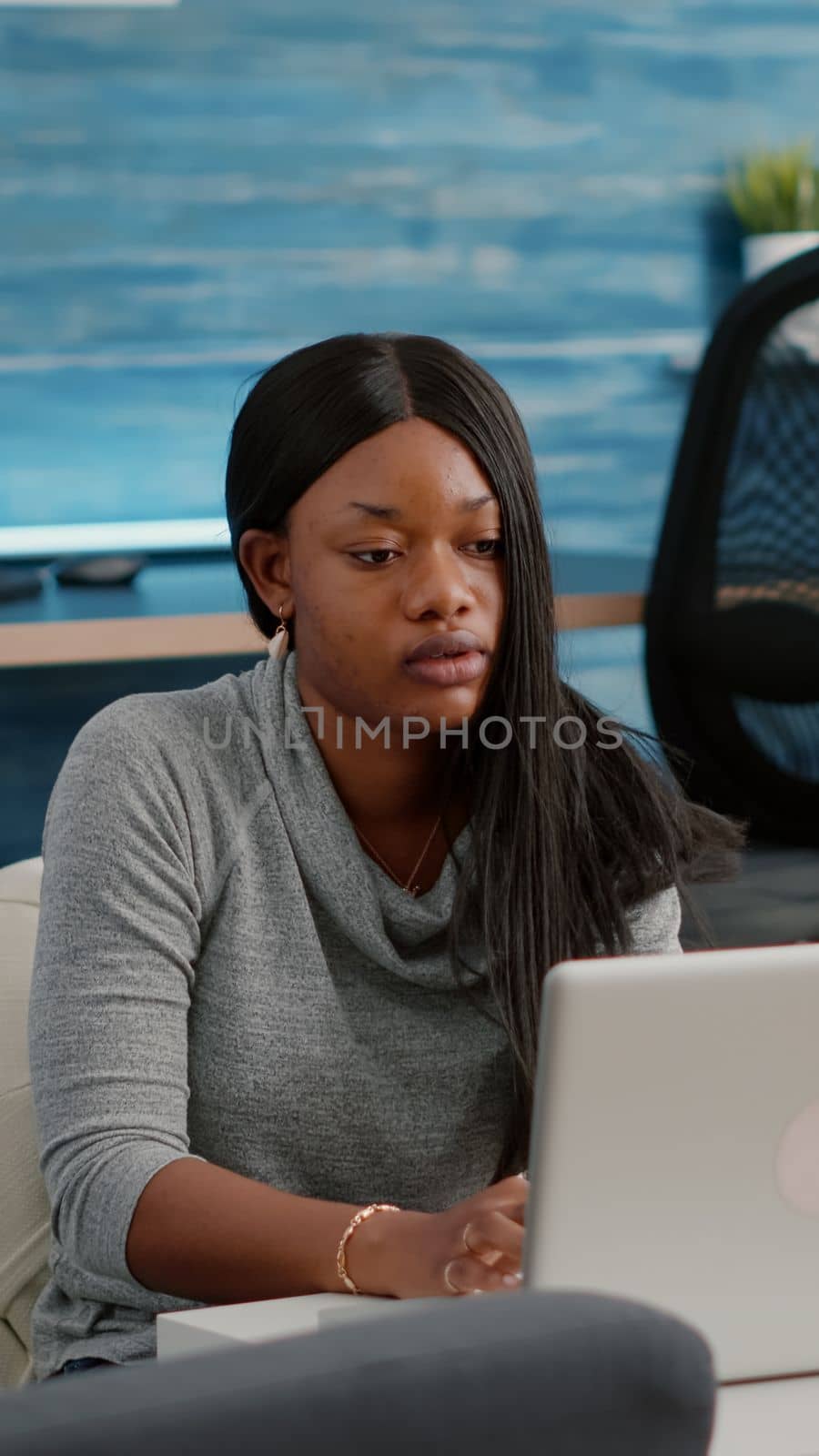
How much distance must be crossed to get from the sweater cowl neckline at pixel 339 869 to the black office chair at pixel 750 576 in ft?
2.17

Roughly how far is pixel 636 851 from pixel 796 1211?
520 millimetres

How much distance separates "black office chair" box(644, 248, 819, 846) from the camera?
1736 mm

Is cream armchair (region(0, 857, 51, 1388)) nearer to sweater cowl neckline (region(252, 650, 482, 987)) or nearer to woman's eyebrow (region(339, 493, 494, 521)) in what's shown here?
sweater cowl neckline (region(252, 650, 482, 987))

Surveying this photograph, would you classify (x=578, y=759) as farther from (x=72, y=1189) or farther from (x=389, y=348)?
(x=72, y=1189)

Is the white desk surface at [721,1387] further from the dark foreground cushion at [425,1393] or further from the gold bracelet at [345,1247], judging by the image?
the dark foreground cushion at [425,1393]

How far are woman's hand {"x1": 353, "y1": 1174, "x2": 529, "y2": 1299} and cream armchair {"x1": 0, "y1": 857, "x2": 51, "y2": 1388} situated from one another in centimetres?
47

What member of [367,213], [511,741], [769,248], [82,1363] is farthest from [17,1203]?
[769,248]

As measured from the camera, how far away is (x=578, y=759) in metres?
1.17

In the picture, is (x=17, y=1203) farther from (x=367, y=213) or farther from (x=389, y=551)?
(x=367, y=213)

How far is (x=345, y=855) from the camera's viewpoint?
112cm

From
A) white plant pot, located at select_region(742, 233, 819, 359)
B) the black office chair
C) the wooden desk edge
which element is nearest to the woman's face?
the wooden desk edge

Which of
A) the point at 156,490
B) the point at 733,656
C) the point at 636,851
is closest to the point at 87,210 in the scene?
the point at 156,490

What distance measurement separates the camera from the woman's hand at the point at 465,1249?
78 cm

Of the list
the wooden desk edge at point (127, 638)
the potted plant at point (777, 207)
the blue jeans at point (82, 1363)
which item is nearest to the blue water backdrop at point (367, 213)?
the potted plant at point (777, 207)
